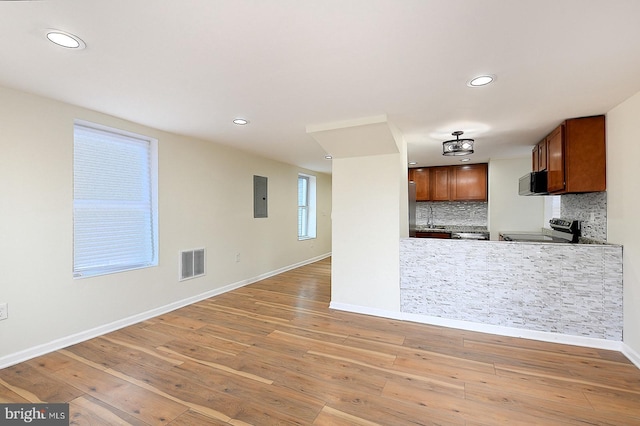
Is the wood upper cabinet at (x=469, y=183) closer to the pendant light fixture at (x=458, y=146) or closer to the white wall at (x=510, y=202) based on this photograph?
the white wall at (x=510, y=202)

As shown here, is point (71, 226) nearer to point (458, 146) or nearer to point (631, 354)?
point (458, 146)

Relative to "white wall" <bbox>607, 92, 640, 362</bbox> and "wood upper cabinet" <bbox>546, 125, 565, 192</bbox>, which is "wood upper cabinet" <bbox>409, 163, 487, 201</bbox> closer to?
"wood upper cabinet" <bbox>546, 125, 565, 192</bbox>

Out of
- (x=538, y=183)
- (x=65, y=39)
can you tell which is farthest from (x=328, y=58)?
(x=538, y=183)

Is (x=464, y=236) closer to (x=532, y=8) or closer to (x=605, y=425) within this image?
(x=605, y=425)

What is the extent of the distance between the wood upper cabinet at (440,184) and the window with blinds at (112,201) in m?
5.18

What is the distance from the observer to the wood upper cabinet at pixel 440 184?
20.1 ft

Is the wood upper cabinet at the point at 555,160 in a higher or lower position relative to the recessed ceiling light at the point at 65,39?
lower

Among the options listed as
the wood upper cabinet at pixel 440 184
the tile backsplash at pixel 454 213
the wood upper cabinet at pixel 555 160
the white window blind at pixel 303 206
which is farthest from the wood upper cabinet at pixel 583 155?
the white window blind at pixel 303 206

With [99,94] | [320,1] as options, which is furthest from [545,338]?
[99,94]

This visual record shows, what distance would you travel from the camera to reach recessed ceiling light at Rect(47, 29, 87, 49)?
1637 millimetres

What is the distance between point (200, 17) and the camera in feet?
4.93

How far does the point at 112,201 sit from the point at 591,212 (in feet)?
17.4

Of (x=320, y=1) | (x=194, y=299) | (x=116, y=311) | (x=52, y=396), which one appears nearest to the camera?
(x=320, y=1)

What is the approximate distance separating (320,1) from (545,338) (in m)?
3.53
